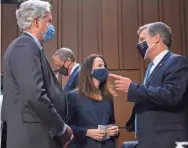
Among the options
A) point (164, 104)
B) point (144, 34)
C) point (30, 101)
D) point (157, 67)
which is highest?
point (144, 34)

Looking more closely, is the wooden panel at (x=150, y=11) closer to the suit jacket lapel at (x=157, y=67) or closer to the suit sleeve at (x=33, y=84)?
the suit jacket lapel at (x=157, y=67)

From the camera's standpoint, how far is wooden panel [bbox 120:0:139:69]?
5141 millimetres

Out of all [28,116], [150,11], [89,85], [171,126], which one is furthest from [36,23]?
[150,11]

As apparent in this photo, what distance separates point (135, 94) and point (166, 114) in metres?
0.25

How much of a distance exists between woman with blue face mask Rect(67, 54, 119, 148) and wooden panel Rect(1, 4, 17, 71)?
2.68m

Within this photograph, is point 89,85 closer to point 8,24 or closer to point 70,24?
point 70,24

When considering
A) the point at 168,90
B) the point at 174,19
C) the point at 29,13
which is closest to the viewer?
the point at 29,13

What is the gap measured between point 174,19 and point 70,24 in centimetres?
165

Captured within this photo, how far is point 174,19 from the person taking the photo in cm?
526

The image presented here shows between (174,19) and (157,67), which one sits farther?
(174,19)

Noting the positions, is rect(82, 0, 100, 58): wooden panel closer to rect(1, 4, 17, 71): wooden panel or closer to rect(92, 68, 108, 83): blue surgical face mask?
rect(1, 4, 17, 71): wooden panel

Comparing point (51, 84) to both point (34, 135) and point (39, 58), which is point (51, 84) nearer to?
point (39, 58)

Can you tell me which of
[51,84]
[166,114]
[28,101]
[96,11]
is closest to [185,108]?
[166,114]

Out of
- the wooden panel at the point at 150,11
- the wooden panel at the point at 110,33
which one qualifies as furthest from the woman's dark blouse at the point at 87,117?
the wooden panel at the point at 150,11
